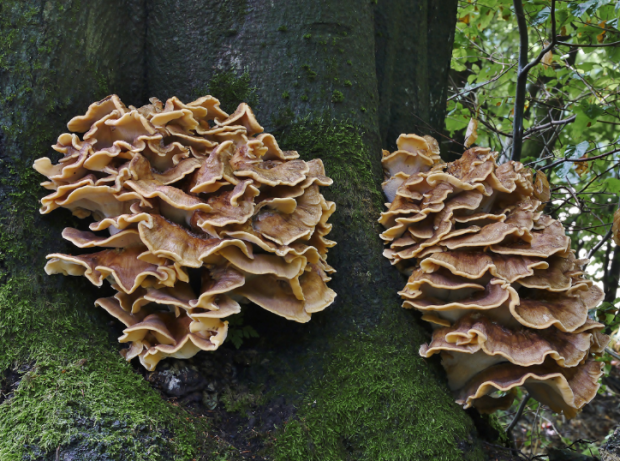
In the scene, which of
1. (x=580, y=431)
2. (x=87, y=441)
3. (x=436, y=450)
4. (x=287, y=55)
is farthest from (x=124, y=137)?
(x=580, y=431)

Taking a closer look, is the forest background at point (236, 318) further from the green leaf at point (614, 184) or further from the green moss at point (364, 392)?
the green leaf at point (614, 184)

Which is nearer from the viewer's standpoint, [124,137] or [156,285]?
[156,285]

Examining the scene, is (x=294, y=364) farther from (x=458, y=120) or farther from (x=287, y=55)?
(x=458, y=120)

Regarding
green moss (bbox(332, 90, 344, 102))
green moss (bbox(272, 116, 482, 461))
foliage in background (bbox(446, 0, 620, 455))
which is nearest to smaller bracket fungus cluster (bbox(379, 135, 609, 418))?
green moss (bbox(272, 116, 482, 461))

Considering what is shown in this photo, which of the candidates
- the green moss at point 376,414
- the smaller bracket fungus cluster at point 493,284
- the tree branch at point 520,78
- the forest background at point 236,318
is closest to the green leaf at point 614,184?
the tree branch at point 520,78

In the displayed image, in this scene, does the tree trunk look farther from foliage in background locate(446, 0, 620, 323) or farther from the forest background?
foliage in background locate(446, 0, 620, 323)

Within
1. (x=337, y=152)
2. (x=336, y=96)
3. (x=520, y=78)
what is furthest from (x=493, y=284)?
(x=520, y=78)
